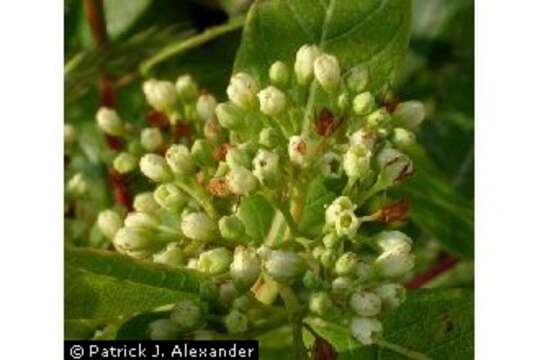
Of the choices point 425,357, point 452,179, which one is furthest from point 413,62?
point 425,357

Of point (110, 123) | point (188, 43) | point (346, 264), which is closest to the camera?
point (346, 264)

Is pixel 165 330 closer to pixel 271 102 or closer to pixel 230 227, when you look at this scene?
pixel 230 227

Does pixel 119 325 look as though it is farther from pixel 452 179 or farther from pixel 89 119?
pixel 452 179

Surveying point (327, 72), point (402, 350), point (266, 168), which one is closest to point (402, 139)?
point (327, 72)

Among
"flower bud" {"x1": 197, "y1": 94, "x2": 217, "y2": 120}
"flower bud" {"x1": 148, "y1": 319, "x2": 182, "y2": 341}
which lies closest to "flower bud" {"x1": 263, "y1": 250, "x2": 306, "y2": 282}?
"flower bud" {"x1": 148, "y1": 319, "x2": 182, "y2": 341}

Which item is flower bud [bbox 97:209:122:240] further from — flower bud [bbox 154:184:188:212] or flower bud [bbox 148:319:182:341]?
flower bud [bbox 148:319:182:341]

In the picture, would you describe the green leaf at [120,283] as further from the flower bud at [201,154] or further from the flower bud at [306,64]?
the flower bud at [306,64]

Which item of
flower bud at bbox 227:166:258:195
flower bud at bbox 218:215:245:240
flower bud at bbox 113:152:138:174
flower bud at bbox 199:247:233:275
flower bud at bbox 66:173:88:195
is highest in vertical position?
flower bud at bbox 113:152:138:174
